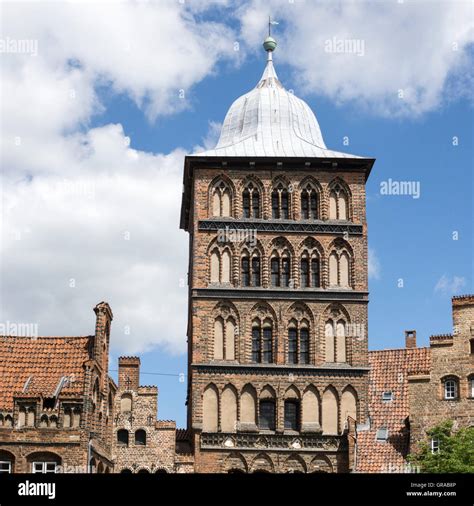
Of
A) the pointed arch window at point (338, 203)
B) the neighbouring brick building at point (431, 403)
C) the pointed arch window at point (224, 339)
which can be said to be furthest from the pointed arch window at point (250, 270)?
the neighbouring brick building at point (431, 403)

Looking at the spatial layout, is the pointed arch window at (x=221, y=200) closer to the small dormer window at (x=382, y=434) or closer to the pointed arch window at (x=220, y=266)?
the pointed arch window at (x=220, y=266)

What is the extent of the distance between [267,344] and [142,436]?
7.10 metres

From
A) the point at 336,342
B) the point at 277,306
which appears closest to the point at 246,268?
the point at 277,306

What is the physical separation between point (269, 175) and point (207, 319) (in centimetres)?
774

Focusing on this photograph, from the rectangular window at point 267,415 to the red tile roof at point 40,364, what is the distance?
349 inches

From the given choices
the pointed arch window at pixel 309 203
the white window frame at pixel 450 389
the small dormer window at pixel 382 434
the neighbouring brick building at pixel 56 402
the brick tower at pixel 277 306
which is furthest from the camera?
the pointed arch window at pixel 309 203

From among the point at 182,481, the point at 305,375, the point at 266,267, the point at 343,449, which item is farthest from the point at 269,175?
the point at 182,481

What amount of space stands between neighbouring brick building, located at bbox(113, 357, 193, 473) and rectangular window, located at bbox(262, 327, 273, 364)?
17.3ft

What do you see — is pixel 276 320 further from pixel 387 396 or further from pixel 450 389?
pixel 450 389

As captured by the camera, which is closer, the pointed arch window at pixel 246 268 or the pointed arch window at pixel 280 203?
the pointed arch window at pixel 246 268

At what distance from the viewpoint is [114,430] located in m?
48.2

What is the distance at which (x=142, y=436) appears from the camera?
48344mm

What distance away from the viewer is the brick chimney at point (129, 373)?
49031 millimetres

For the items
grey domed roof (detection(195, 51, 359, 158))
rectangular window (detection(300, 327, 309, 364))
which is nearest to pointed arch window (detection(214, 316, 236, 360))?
rectangular window (detection(300, 327, 309, 364))
